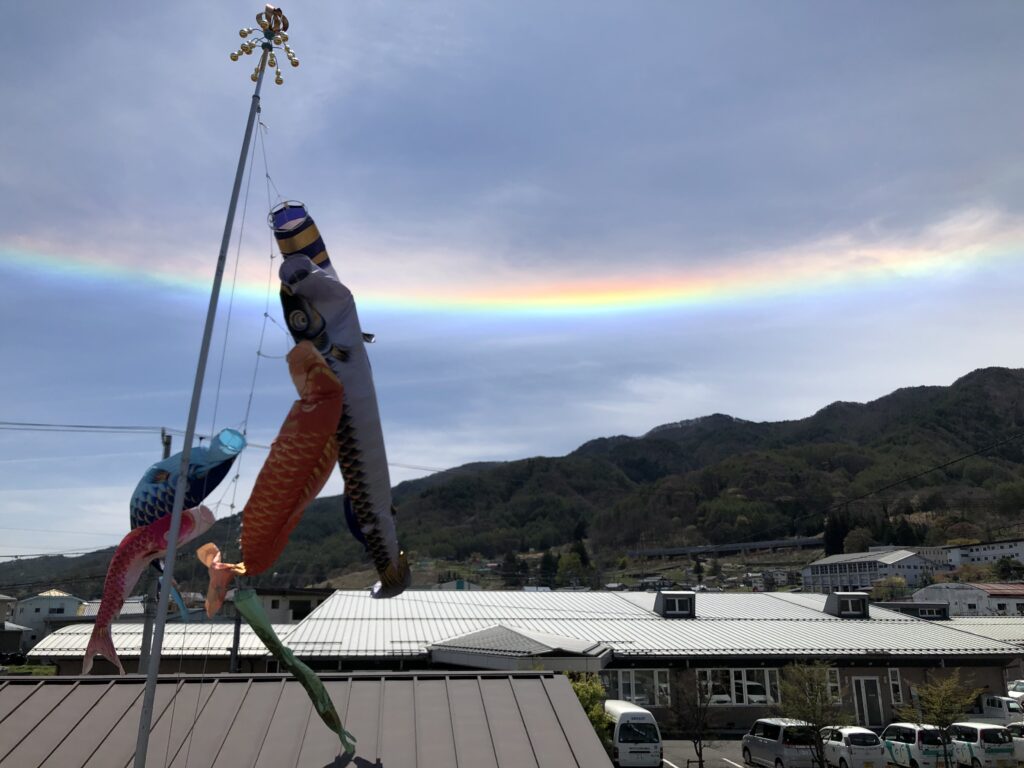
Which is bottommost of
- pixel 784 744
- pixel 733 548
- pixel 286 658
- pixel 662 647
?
pixel 733 548

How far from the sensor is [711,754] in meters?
23.5

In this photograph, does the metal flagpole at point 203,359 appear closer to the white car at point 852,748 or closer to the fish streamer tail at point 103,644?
the fish streamer tail at point 103,644

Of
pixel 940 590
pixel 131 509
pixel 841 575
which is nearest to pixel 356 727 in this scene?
pixel 131 509

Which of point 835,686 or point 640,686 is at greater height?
point 640,686

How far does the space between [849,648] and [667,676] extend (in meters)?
6.85

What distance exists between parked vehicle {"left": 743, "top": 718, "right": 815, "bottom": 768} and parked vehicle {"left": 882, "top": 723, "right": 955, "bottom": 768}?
8.57 feet

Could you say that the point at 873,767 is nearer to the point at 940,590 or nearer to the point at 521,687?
the point at 521,687

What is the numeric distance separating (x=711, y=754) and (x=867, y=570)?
98.7 metres

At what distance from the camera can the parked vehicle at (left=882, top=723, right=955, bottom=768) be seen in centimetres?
2053

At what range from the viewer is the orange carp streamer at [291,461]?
7.98m

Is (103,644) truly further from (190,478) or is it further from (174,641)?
(174,641)

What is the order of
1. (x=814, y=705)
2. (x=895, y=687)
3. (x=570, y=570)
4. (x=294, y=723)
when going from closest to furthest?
1. (x=294, y=723)
2. (x=814, y=705)
3. (x=895, y=687)
4. (x=570, y=570)

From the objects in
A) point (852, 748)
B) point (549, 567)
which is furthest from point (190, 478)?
point (549, 567)

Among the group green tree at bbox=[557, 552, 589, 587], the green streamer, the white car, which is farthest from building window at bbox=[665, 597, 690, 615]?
green tree at bbox=[557, 552, 589, 587]
